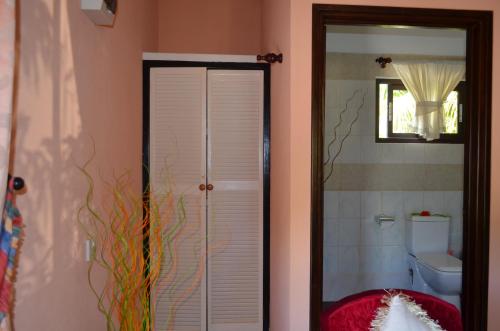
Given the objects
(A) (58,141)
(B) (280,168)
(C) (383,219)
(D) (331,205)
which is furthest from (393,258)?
(A) (58,141)

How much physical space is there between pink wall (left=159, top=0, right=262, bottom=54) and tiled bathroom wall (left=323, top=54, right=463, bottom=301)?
2.58ft

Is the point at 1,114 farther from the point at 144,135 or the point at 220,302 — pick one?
the point at 220,302

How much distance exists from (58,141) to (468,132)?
1.84 meters

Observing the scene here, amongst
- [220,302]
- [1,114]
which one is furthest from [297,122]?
[220,302]

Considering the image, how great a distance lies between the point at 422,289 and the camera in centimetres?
279

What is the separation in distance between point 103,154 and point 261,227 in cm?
121

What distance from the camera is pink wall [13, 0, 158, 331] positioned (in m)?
0.96

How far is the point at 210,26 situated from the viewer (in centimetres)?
297

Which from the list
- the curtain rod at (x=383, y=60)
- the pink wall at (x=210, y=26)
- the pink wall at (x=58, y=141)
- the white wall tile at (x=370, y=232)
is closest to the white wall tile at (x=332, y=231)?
the white wall tile at (x=370, y=232)

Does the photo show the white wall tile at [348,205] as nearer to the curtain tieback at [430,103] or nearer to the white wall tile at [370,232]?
the white wall tile at [370,232]

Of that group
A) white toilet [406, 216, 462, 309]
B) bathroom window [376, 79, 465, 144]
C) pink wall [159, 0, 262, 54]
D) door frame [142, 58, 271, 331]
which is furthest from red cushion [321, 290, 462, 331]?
pink wall [159, 0, 262, 54]

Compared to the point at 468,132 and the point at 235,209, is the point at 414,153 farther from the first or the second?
the point at 235,209

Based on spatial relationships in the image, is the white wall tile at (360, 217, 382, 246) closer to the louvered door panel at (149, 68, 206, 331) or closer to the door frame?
the door frame

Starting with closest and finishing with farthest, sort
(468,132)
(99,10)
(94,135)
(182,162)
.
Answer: (99,10), (94,135), (468,132), (182,162)
